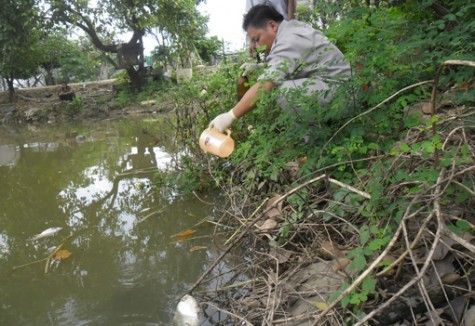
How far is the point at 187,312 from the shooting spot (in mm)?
1683

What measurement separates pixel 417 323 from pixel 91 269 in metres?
1.73

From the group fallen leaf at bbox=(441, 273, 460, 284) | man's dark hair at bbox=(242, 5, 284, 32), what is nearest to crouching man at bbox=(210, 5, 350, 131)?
man's dark hair at bbox=(242, 5, 284, 32)

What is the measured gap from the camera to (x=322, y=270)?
1504 mm

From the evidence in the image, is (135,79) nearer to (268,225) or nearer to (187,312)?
(268,225)

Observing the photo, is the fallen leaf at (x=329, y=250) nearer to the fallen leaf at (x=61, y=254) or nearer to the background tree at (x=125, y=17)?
the fallen leaf at (x=61, y=254)

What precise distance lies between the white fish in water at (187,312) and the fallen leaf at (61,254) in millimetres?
1038

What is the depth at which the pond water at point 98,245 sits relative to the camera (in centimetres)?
186

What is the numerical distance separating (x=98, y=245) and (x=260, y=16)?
1.77 meters

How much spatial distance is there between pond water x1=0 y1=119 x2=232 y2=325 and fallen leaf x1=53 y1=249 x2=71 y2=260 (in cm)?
1

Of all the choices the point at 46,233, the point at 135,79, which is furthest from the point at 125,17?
the point at 46,233

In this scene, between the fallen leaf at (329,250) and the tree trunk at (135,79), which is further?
the tree trunk at (135,79)

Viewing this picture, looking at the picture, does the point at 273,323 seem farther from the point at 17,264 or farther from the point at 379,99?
the point at 17,264

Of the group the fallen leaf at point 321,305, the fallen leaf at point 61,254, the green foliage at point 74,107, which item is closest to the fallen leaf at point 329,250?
the fallen leaf at point 321,305

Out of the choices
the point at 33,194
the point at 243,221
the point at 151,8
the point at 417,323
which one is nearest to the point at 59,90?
the point at 151,8
